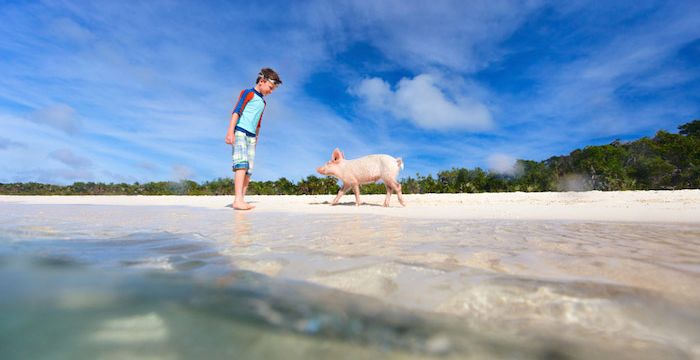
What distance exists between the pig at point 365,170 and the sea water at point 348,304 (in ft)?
20.9

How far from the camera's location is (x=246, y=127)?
6754mm

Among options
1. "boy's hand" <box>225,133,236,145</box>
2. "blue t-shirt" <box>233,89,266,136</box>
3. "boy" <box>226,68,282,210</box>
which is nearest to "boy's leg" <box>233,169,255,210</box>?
"boy" <box>226,68,282,210</box>

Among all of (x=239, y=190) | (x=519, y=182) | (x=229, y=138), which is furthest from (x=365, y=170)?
(x=519, y=182)

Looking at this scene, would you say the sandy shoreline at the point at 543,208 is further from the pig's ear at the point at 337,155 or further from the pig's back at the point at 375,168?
the pig's ear at the point at 337,155

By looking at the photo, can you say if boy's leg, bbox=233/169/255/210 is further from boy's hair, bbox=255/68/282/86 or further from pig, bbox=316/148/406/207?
pig, bbox=316/148/406/207

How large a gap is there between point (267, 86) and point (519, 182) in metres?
12.6

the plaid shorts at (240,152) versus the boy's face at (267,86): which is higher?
the boy's face at (267,86)

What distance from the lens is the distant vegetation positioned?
1597 centimetres

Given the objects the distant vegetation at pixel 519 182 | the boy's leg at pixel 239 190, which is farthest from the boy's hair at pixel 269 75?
the distant vegetation at pixel 519 182

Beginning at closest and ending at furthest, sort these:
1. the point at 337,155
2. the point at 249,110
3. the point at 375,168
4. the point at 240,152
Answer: the point at 240,152, the point at 249,110, the point at 375,168, the point at 337,155

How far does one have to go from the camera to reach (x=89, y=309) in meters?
0.91

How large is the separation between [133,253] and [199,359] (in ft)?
4.31

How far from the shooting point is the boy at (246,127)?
260 inches

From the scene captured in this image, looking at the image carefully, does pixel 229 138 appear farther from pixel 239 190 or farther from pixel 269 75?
pixel 269 75
